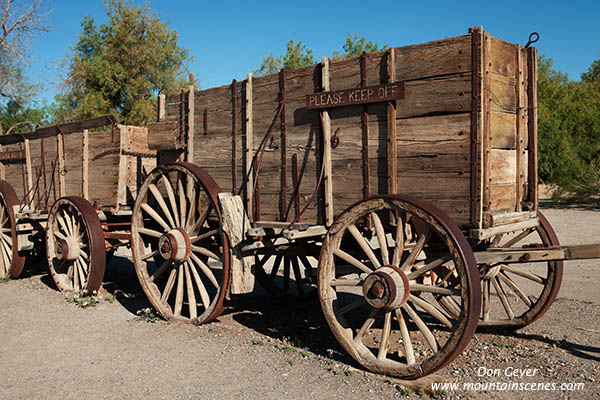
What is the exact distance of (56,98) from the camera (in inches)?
952

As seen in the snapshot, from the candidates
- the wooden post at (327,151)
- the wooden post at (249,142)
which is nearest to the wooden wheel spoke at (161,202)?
the wooden post at (249,142)

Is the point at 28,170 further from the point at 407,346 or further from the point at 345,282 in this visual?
the point at 407,346

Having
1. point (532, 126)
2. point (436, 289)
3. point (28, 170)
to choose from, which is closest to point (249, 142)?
point (436, 289)

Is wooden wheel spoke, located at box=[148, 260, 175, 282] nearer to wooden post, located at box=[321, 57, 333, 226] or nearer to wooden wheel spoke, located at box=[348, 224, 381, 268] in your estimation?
wooden post, located at box=[321, 57, 333, 226]

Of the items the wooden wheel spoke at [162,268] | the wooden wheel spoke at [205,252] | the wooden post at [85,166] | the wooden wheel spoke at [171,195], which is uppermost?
the wooden post at [85,166]

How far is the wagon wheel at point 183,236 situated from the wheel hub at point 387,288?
1464 millimetres

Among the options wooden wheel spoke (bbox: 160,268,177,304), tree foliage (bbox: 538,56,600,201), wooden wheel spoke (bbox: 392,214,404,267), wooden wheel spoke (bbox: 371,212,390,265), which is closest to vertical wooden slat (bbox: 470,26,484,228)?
wooden wheel spoke (bbox: 392,214,404,267)

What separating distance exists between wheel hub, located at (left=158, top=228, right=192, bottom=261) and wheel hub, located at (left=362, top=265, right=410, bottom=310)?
82.7 inches

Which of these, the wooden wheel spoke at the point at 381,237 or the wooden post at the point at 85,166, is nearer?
the wooden wheel spoke at the point at 381,237

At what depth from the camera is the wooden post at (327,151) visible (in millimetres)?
4359

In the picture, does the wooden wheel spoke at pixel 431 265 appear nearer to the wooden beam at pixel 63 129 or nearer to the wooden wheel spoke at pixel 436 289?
the wooden wheel spoke at pixel 436 289

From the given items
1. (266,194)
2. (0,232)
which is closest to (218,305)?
(266,194)

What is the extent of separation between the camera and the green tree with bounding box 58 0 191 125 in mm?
23594

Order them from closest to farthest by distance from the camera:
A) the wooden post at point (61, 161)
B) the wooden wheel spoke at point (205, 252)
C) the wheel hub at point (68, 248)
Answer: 1. the wooden wheel spoke at point (205, 252)
2. the wheel hub at point (68, 248)
3. the wooden post at point (61, 161)
